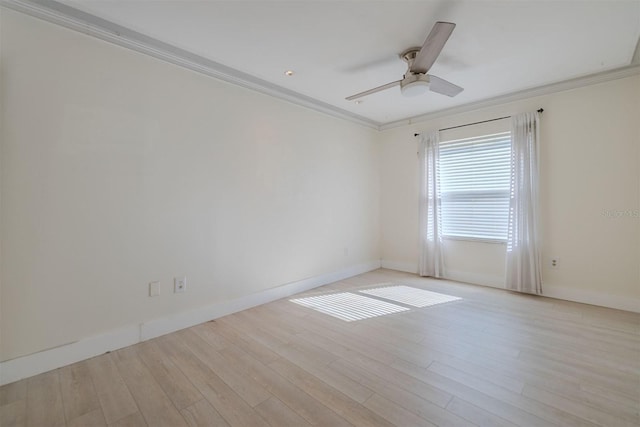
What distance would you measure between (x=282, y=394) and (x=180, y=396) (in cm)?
62

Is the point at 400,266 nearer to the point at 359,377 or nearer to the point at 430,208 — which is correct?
the point at 430,208

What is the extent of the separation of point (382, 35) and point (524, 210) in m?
2.79

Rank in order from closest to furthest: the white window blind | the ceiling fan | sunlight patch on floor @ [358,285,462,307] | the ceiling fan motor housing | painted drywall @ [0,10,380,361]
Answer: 1. painted drywall @ [0,10,380,361]
2. the ceiling fan
3. the ceiling fan motor housing
4. sunlight patch on floor @ [358,285,462,307]
5. the white window blind

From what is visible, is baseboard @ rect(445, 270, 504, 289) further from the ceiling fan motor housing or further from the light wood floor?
the ceiling fan motor housing

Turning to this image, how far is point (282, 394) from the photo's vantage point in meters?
1.67

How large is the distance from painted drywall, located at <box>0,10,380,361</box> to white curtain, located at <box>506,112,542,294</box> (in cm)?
280

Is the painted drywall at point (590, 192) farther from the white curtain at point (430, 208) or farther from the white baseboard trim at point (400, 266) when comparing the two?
the white baseboard trim at point (400, 266)

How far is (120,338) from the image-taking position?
221 cm

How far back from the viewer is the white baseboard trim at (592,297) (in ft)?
9.47

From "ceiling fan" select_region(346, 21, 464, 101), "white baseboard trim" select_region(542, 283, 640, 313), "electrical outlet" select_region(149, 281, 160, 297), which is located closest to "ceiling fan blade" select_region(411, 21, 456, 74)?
"ceiling fan" select_region(346, 21, 464, 101)

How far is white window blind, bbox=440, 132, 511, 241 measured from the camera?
12.0 feet

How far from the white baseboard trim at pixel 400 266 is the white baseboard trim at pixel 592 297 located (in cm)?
168

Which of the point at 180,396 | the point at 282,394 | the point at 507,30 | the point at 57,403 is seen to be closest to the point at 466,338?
the point at 282,394

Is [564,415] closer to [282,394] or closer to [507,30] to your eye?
[282,394]
